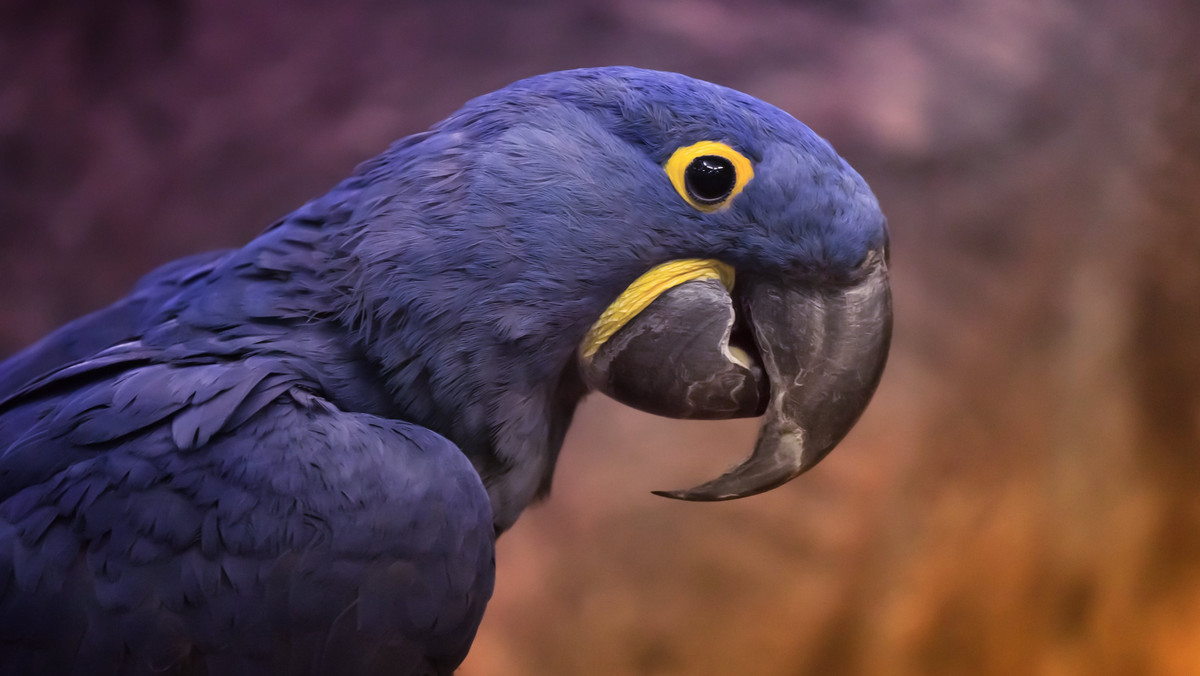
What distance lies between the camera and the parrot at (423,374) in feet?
2.35

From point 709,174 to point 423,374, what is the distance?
0.40 m

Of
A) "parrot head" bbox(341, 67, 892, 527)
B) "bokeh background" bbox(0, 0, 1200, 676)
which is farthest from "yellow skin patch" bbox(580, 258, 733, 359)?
"bokeh background" bbox(0, 0, 1200, 676)

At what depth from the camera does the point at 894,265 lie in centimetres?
168

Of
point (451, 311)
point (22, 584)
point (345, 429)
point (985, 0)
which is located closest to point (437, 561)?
point (345, 429)

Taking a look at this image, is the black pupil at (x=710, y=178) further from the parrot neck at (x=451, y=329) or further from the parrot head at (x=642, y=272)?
the parrot neck at (x=451, y=329)

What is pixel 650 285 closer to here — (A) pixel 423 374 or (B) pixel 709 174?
(B) pixel 709 174

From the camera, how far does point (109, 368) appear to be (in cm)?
86

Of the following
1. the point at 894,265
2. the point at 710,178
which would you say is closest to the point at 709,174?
the point at 710,178

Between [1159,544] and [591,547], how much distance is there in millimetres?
1285

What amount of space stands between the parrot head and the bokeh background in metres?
0.76

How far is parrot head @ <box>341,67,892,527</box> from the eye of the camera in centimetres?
86

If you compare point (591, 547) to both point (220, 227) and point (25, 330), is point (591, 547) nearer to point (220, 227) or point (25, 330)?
point (220, 227)

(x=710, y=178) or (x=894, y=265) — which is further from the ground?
(x=710, y=178)

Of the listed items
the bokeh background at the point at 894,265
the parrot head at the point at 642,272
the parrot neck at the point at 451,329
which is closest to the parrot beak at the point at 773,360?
the parrot head at the point at 642,272
